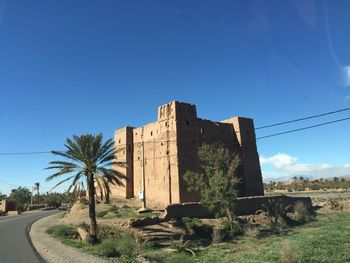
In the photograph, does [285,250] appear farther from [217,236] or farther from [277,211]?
[277,211]

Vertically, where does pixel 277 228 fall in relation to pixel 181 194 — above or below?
below

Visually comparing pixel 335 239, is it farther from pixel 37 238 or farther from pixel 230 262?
pixel 37 238

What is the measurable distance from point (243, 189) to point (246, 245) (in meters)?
18.8

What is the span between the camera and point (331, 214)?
44.9 meters

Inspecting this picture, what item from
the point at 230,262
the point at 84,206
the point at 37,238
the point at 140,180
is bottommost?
the point at 230,262

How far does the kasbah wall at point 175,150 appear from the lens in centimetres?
4075

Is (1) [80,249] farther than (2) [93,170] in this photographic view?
No

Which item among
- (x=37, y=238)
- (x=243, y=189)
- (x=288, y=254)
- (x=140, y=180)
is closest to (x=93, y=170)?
(x=37, y=238)

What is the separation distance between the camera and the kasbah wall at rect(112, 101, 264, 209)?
4075cm

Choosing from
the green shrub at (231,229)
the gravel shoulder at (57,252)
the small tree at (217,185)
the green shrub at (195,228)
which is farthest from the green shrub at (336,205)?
the gravel shoulder at (57,252)

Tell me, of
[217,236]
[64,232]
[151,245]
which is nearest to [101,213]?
[64,232]

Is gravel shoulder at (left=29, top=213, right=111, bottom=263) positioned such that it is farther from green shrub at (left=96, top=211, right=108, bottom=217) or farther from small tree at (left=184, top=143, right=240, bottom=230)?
small tree at (left=184, top=143, right=240, bottom=230)

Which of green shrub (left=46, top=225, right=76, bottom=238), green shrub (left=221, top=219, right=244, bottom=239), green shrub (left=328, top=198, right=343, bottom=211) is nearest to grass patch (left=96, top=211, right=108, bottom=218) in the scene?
green shrub (left=46, top=225, right=76, bottom=238)

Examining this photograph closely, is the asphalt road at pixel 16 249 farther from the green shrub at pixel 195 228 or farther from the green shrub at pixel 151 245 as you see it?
the green shrub at pixel 195 228
